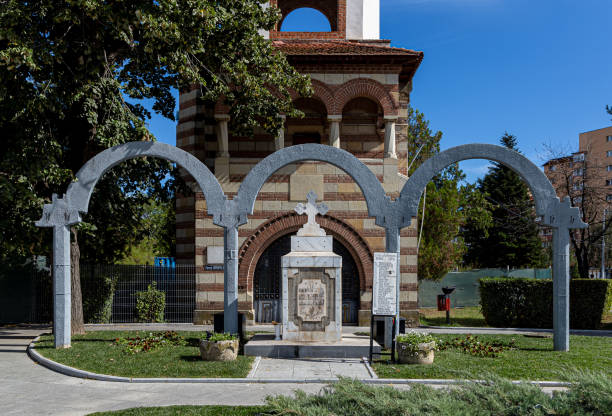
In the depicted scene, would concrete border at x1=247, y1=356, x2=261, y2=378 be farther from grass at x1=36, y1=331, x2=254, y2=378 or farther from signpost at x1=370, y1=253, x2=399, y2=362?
signpost at x1=370, y1=253, x2=399, y2=362

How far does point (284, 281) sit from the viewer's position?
40.7ft

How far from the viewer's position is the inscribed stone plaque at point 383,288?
1125 centimetres

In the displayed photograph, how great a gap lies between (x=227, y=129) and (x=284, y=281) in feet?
25.7

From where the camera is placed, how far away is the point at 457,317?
75.8ft

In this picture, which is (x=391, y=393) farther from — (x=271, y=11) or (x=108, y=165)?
(x=271, y=11)

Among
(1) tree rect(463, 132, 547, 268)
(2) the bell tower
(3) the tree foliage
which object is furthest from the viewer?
(1) tree rect(463, 132, 547, 268)

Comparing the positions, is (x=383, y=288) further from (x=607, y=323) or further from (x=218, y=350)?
(x=607, y=323)

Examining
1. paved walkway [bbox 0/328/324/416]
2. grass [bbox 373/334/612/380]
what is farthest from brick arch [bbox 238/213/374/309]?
paved walkway [bbox 0/328/324/416]

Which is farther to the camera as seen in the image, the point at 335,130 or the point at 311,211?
the point at 335,130

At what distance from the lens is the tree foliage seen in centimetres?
1191

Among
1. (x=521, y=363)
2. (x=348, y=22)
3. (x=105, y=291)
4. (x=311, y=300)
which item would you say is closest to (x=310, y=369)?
(x=311, y=300)

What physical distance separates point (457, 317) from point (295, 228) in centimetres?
943

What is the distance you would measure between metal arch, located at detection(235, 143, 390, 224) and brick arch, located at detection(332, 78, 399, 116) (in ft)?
17.7

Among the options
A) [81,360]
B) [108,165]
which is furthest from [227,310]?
[108,165]
